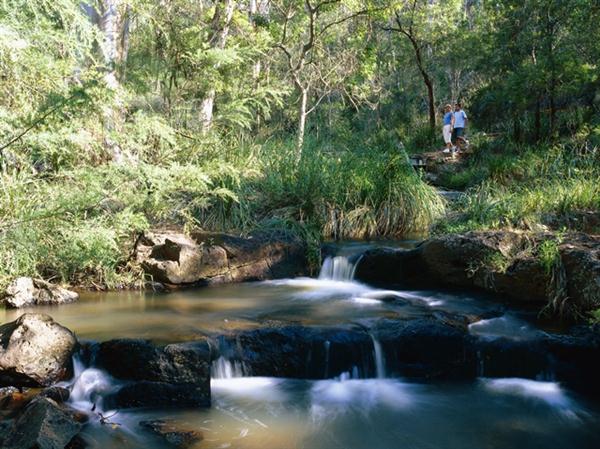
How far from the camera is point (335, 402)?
531cm

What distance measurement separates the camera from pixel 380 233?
1060 cm

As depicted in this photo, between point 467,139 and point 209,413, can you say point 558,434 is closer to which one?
point 209,413

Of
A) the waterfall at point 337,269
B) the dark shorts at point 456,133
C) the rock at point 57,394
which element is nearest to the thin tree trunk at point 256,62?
the dark shorts at point 456,133

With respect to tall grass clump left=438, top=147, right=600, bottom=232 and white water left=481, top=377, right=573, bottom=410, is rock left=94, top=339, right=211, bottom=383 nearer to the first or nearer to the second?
white water left=481, top=377, right=573, bottom=410

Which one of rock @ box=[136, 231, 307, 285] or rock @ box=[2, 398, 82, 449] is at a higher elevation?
rock @ box=[136, 231, 307, 285]

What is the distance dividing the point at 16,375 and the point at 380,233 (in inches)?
266

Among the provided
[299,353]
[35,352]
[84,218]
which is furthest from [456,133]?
[35,352]

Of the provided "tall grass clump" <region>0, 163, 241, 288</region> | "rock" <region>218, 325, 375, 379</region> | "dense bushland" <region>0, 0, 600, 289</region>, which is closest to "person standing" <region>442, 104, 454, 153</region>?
"dense bushland" <region>0, 0, 600, 289</region>

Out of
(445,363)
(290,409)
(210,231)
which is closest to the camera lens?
(290,409)

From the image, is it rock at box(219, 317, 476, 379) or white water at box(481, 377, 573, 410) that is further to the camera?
rock at box(219, 317, 476, 379)

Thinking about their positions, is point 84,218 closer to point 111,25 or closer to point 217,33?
point 111,25

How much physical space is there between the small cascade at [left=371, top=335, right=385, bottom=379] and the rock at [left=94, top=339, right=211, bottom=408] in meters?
1.63

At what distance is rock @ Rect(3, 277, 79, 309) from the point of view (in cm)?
739

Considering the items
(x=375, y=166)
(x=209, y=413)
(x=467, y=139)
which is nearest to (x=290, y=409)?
(x=209, y=413)
